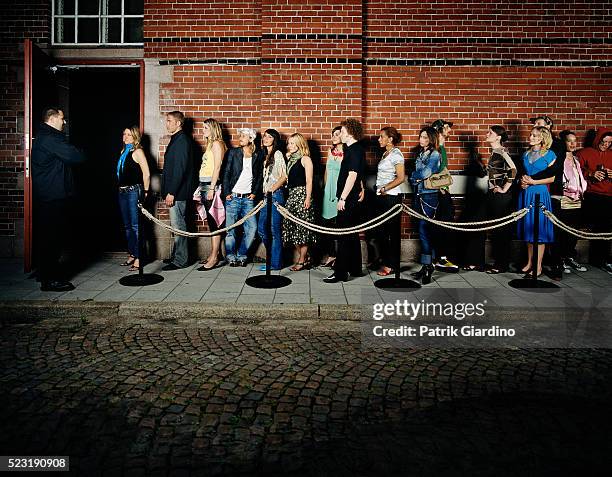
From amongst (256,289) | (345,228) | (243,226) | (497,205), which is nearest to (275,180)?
(243,226)

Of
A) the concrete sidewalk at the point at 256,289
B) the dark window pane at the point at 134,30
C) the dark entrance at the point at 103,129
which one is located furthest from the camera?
the dark entrance at the point at 103,129

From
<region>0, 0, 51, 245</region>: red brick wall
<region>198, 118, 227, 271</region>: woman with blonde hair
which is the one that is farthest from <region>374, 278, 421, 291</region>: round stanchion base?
<region>0, 0, 51, 245</region>: red brick wall

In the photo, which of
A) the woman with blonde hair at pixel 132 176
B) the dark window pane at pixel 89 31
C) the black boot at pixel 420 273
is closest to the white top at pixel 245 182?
the woman with blonde hair at pixel 132 176

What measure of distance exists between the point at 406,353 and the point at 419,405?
44.5 inches

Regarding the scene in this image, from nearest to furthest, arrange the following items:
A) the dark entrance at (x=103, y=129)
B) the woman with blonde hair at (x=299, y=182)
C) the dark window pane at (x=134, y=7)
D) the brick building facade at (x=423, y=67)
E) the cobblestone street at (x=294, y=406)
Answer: the cobblestone street at (x=294, y=406) < the woman with blonde hair at (x=299, y=182) < the brick building facade at (x=423, y=67) < the dark window pane at (x=134, y=7) < the dark entrance at (x=103, y=129)

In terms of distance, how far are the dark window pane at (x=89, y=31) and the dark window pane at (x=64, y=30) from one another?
0.17m

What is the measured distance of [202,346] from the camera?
504 centimetres

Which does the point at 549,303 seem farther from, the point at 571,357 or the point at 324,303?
the point at 324,303

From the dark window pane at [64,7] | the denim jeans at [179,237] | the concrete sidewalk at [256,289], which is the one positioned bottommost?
the concrete sidewalk at [256,289]

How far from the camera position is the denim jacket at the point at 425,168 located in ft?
24.2

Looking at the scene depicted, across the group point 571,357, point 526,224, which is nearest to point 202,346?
point 571,357

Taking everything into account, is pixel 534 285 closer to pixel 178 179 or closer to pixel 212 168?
pixel 212 168

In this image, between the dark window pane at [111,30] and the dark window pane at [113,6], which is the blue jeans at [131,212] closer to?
the dark window pane at [111,30]

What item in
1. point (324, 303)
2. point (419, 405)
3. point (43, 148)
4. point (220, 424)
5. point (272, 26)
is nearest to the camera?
point (220, 424)
